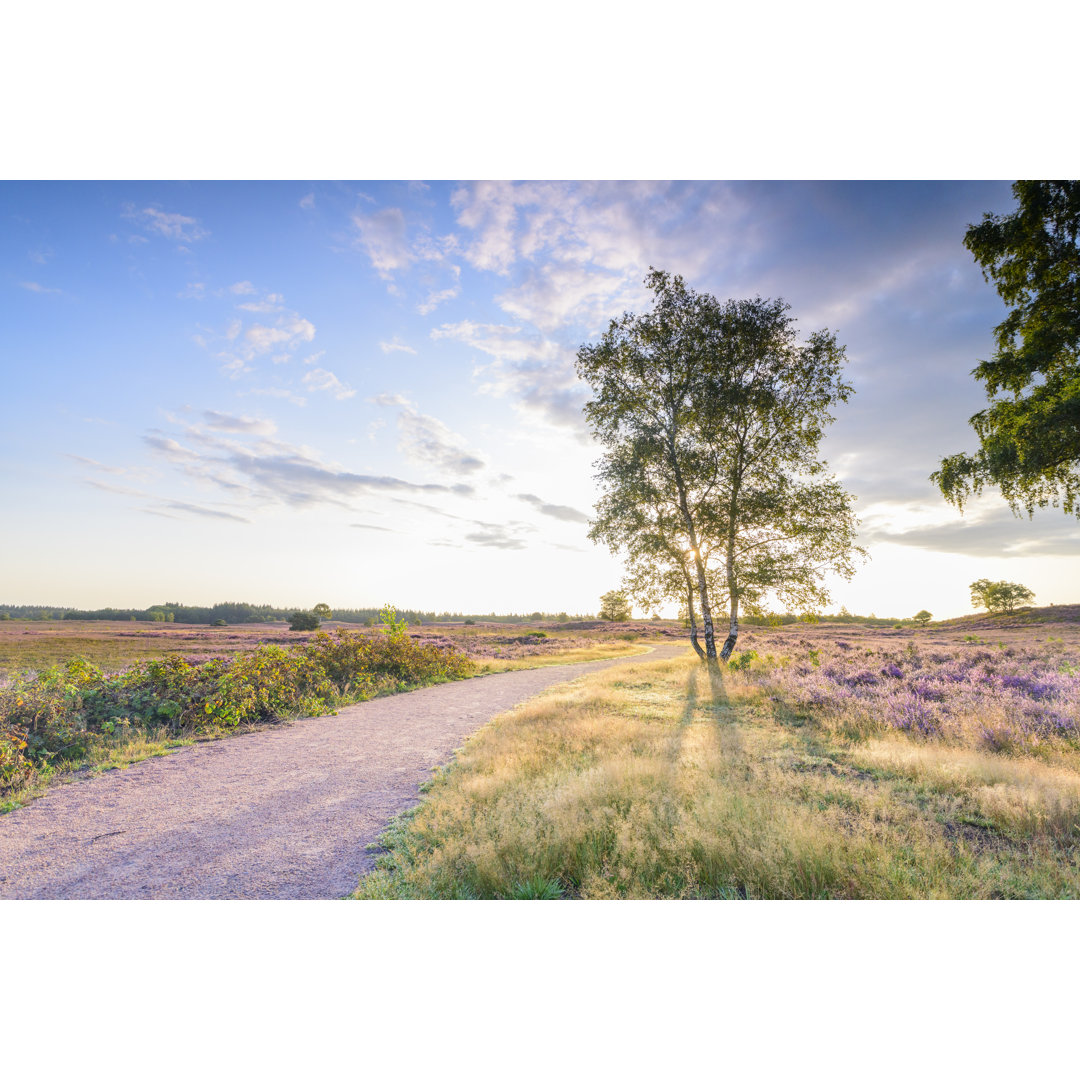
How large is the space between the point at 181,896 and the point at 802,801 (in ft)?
20.6

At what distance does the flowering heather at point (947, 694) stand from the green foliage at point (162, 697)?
1249cm

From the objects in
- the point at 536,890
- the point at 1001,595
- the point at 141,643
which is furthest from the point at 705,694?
the point at 1001,595

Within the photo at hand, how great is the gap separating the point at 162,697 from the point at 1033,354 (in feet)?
62.0

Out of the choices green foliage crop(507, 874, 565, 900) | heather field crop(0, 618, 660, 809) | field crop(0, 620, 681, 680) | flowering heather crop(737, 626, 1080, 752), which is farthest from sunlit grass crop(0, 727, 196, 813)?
flowering heather crop(737, 626, 1080, 752)

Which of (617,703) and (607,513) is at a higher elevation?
(607,513)

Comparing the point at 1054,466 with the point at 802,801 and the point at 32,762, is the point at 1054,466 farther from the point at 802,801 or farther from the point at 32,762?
the point at 32,762

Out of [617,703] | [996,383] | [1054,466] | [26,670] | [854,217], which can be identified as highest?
[854,217]

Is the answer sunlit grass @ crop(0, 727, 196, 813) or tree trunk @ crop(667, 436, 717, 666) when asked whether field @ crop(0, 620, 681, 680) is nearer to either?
sunlit grass @ crop(0, 727, 196, 813)

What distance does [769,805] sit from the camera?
4.92m

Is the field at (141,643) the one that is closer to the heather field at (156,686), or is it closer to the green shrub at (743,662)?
the heather field at (156,686)

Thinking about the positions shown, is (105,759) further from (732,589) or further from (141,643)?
(732,589)

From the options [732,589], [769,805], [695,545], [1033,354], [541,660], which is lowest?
[541,660]
